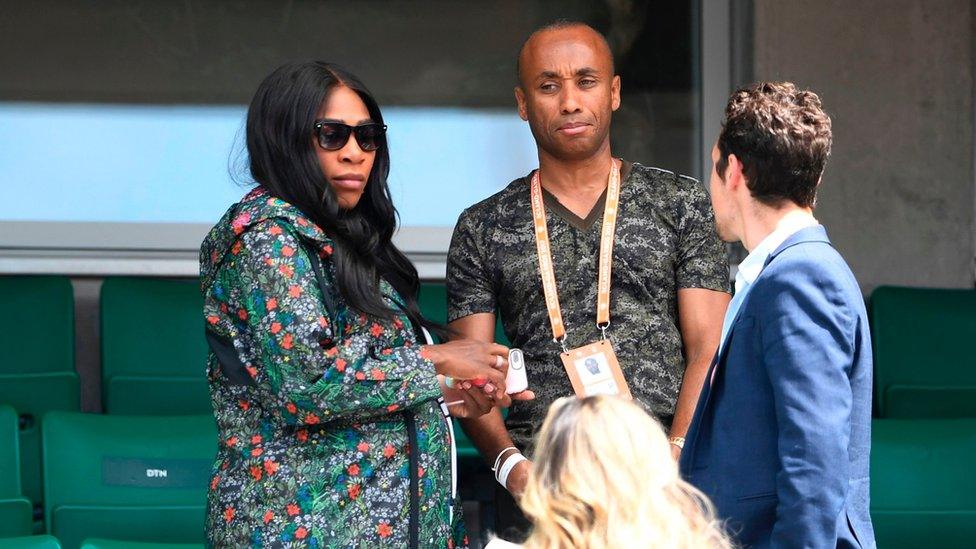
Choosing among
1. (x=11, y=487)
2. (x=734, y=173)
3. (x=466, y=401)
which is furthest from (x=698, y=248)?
(x=11, y=487)

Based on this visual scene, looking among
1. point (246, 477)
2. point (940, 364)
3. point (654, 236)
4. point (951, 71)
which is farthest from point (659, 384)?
point (951, 71)

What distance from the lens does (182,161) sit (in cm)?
628

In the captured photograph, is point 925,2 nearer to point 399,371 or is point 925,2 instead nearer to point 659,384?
point 659,384

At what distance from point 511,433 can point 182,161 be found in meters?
3.13

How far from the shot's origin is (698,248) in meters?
3.65

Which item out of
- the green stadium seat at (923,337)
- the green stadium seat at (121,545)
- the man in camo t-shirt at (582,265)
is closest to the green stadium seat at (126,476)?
the green stadium seat at (121,545)

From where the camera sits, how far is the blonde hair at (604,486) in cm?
204

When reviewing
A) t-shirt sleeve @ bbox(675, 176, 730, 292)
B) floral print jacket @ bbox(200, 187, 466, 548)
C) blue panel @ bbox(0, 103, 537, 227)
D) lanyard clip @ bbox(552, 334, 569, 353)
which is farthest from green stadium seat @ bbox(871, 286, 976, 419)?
floral print jacket @ bbox(200, 187, 466, 548)

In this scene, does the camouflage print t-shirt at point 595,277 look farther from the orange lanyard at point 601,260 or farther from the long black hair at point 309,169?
the long black hair at point 309,169

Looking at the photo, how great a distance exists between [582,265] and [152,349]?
2510 millimetres

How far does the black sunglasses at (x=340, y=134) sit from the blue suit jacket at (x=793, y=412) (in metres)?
0.93

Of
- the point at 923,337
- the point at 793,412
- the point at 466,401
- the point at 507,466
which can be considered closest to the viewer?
the point at 793,412

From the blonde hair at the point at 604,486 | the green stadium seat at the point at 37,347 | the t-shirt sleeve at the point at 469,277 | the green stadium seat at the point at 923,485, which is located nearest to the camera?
the blonde hair at the point at 604,486

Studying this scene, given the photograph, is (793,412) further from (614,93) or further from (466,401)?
(614,93)
